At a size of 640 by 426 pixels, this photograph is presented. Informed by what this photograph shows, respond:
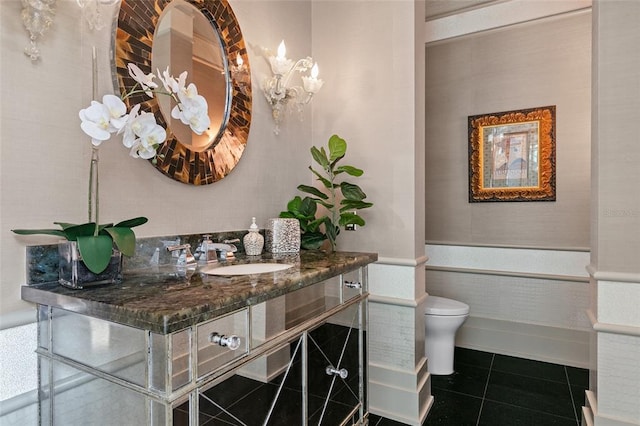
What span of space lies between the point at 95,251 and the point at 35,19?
0.72 metres

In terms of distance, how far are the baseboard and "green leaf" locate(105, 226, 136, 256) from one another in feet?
9.58

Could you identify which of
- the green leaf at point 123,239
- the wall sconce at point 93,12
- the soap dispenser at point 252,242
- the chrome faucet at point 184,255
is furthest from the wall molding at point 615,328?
the wall sconce at point 93,12

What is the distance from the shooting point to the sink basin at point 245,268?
1.34 metres

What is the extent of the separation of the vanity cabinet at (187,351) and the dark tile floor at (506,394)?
1.17 metres

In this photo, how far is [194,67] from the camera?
158cm

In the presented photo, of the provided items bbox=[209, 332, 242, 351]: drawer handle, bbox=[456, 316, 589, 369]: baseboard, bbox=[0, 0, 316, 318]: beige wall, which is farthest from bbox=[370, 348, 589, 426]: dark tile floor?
bbox=[0, 0, 316, 318]: beige wall

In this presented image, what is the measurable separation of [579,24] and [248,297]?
10.5 feet

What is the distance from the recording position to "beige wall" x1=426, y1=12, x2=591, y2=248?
271cm

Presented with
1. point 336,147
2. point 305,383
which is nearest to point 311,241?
point 336,147

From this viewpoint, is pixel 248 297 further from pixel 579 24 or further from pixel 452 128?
pixel 579 24

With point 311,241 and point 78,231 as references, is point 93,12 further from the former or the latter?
point 311,241

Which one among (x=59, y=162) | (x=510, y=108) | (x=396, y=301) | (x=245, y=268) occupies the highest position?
(x=510, y=108)

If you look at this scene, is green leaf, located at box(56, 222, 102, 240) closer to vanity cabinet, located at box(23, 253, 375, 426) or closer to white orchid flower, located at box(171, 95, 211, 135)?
vanity cabinet, located at box(23, 253, 375, 426)

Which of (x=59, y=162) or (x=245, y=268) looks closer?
(x=59, y=162)
